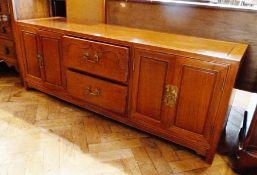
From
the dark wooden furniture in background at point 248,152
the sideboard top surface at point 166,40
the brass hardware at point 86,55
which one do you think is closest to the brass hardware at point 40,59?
the sideboard top surface at point 166,40

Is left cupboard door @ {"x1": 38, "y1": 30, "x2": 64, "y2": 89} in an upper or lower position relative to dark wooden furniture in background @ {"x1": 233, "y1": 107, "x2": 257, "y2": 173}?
upper

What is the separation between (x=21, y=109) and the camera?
1.69 metres

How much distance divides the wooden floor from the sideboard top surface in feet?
2.01

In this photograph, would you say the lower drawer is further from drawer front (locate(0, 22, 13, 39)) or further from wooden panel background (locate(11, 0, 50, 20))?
wooden panel background (locate(11, 0, 50, 20))

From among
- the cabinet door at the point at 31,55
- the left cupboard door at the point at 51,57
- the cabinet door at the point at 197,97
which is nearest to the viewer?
the cabinet door at the point at 197,97

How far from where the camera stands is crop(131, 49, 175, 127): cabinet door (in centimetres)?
119

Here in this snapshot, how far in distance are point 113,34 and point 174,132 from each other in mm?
703

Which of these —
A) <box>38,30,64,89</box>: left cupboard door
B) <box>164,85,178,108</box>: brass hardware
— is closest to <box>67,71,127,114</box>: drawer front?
<box>38,30,64,89</box>: left cupboard door

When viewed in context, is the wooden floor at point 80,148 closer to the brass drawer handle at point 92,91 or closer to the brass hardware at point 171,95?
the brass drawer handle at point 92,91

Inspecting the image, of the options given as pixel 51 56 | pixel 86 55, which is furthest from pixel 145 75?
pixel 51 56

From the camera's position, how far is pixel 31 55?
1.76 metres

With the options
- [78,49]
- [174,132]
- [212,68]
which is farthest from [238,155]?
[78,49]

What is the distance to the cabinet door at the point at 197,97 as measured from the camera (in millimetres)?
1070

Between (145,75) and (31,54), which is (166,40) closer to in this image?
(145,75)
